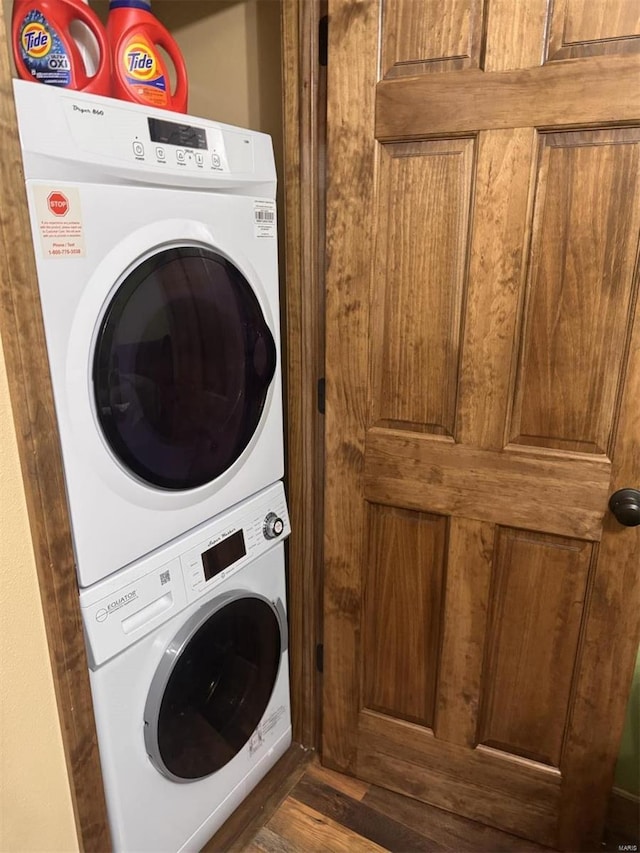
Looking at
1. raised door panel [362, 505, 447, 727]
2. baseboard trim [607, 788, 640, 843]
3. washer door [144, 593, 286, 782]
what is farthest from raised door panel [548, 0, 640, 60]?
baseboard trim [607, 788, 640, 843]

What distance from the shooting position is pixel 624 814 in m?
1.53

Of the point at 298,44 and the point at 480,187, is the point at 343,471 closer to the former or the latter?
the point at 480,187

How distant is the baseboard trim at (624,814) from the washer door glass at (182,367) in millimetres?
1275

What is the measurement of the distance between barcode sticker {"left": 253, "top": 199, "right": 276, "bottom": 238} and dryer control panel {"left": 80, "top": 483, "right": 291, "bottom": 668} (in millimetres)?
582

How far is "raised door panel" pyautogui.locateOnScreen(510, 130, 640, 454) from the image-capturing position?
1123mm

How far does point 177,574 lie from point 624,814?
1.28m

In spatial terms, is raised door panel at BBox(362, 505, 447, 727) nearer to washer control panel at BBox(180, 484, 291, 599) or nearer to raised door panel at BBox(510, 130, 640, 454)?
washer control panel at BBox(180, 484, 291, 599)

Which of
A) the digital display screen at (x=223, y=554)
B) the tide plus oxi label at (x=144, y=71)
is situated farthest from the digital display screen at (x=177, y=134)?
the digital display screen at (x=223, y=554)

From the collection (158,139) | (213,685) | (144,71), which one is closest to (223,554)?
(213,685)

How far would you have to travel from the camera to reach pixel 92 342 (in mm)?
975

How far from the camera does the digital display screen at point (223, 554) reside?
50.5 inches

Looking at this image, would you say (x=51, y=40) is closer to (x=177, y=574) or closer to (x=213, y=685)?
(x=177, y=574)

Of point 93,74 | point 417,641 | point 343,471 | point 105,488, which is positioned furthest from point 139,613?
point 93,74

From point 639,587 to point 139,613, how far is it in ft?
3.28
